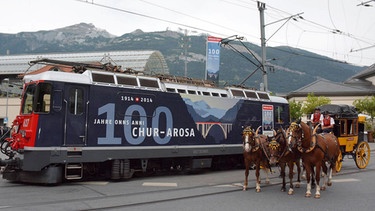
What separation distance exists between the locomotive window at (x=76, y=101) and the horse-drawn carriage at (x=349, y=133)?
33.7 feet

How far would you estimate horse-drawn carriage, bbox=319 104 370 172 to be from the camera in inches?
630

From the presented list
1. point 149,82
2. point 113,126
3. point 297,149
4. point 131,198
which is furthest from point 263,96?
point 131,198

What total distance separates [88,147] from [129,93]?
2.30 m

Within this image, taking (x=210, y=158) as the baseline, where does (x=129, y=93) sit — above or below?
above

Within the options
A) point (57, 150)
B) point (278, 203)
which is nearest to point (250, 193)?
point (278, 203)

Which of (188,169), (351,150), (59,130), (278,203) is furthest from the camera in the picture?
(351,150)

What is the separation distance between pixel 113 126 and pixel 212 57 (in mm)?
16496

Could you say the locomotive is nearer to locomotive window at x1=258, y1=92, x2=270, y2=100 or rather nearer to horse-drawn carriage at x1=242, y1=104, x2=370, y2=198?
locomotive window at x1=258, y1=92, x2=270, y2=100

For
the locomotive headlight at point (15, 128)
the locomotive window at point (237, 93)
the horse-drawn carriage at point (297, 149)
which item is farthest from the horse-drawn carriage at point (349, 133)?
the locomotive headlight at point (15, 128)

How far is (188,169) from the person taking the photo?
1508cm

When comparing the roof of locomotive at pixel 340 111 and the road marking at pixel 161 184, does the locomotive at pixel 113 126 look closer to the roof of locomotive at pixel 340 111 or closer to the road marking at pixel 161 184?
the road marking at pixel 161 184

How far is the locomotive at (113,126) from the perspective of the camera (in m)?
11.4

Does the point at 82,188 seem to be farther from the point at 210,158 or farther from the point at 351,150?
the point at 351,150

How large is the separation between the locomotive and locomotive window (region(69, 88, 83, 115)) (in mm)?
30
